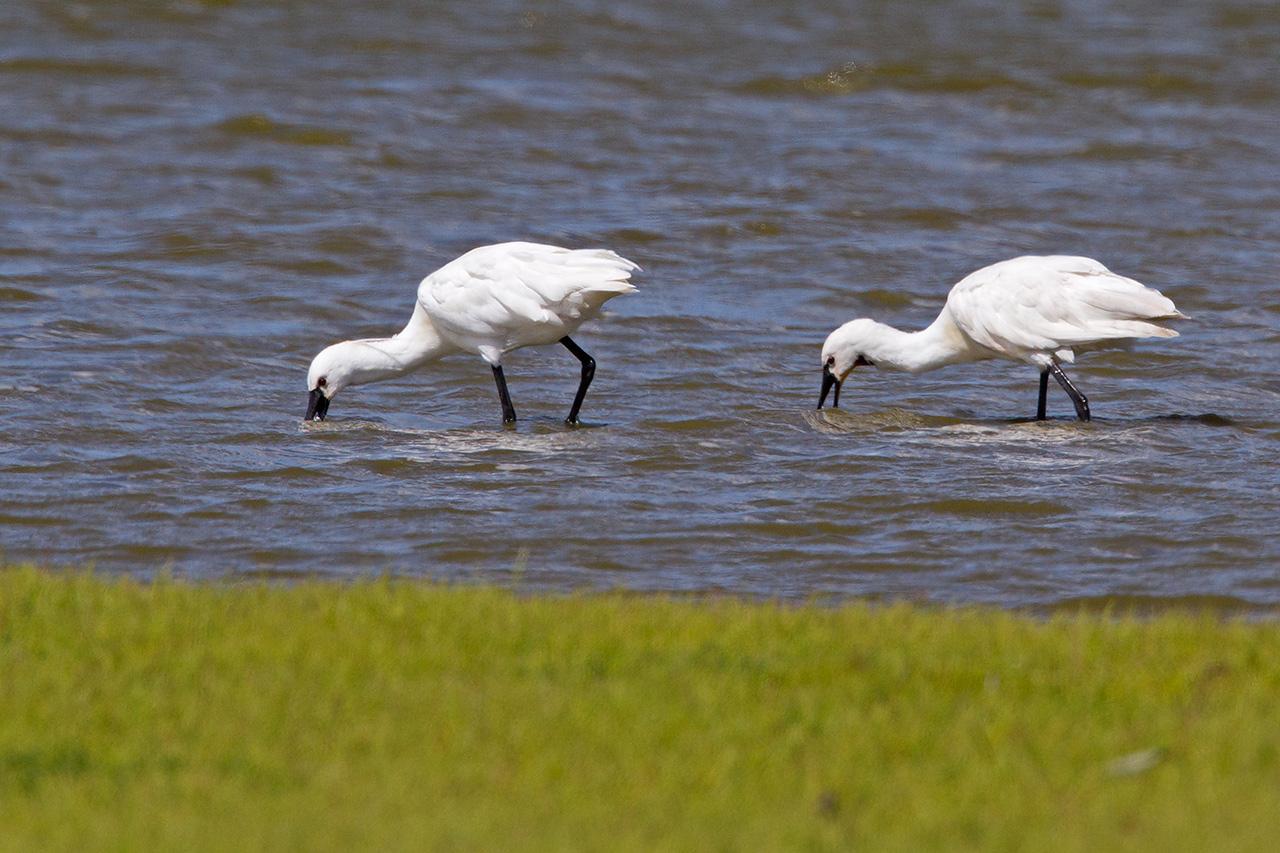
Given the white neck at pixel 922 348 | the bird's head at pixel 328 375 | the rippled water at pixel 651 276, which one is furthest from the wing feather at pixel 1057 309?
the bird's head at pixel 328 375

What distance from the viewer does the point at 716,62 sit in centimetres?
2359

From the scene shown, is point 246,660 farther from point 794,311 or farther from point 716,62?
point 716,62

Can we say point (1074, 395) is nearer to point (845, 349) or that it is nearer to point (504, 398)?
point (845, 349)

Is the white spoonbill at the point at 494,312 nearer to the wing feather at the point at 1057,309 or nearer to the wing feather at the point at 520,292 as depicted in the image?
the wing feather at the point at 520,292

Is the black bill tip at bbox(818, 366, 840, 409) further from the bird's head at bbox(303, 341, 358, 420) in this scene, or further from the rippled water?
the bird's head at bbox(303, 341, 358, 420)

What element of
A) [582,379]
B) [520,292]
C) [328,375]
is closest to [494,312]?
[520,292]

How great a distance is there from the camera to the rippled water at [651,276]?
Result: 918cm

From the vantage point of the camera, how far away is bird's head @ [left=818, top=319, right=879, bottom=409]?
498 inches

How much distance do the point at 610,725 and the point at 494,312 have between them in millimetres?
6280

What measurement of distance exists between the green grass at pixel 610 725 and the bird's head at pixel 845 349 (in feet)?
18.8

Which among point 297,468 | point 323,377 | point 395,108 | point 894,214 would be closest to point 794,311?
point 894,214

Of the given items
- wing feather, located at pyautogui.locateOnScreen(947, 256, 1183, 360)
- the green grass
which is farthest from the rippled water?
the green grass

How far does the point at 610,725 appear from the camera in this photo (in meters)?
5.50

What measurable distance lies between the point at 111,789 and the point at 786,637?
2.29m
